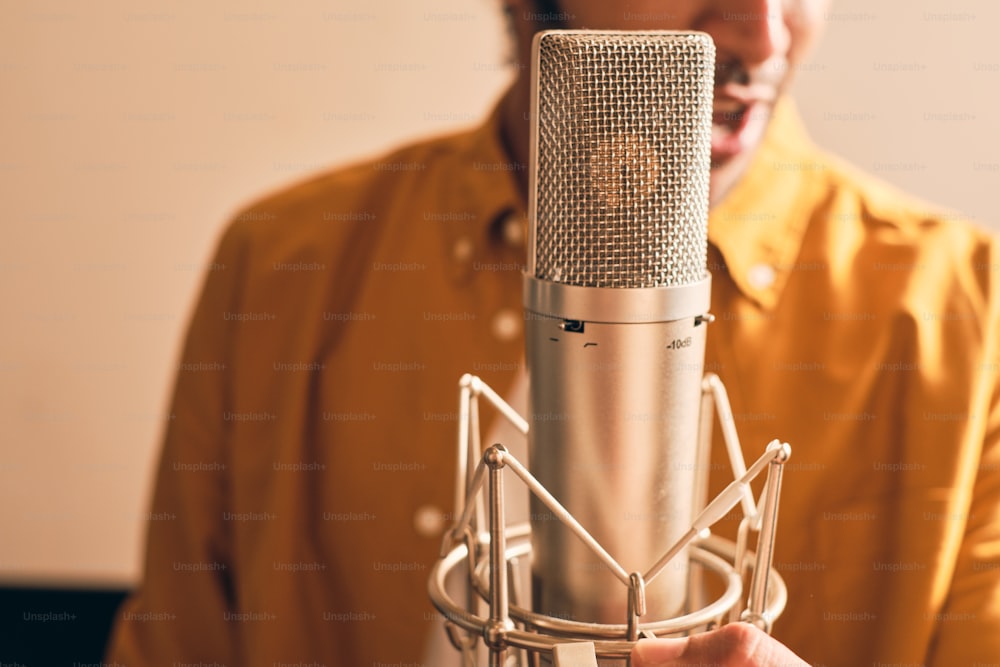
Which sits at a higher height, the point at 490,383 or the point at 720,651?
the point at 720,651

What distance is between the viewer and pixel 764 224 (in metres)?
0.92

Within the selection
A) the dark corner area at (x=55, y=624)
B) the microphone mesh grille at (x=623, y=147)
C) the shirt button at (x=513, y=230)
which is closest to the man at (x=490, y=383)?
the shirt button at (x=513, y=230)

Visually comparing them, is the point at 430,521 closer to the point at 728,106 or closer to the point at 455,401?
the point at 455,401

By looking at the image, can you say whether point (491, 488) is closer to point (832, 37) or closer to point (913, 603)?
point (913, 603)

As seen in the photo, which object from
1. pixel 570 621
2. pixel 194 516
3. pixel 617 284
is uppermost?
pixel 617 284

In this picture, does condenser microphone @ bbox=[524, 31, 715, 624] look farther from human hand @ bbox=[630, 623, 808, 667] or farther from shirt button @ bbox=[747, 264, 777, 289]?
shirt button @ bbox=[747, 264, 777, 289]

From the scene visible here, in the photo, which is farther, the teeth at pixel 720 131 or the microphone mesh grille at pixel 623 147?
the teeth at pixel 720 131

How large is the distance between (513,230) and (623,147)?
1.87 ft

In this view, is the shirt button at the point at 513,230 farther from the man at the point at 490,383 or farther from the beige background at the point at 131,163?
the beige background at the point at 131,163

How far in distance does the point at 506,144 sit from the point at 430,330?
0.71 ft

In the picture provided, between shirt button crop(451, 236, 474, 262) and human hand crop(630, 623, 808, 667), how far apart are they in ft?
2.13

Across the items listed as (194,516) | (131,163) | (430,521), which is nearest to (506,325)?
(430,521)

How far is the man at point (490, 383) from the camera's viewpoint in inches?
34.1

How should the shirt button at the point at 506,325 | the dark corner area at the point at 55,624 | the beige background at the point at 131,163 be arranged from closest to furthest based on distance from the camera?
the shirt button at the point at 506,325 < the beige background at the point at 131,163 < the dark corner area at the point at 55,624
